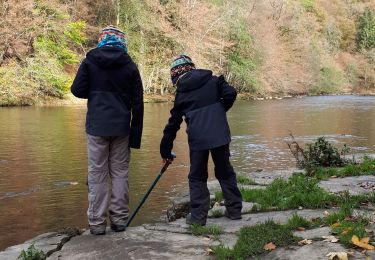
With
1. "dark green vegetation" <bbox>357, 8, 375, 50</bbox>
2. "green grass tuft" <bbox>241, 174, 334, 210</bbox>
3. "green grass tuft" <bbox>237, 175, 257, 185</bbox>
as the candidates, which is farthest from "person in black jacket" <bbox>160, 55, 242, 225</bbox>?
"dark green vegetation" <bbox>357, 8, 375, 50</bbox>

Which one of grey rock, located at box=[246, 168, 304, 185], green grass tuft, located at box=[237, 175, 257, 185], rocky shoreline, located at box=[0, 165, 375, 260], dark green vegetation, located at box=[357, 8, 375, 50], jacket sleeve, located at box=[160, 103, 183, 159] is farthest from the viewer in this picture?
dark green vegetation, located at box=[357, 8, 375, 50]

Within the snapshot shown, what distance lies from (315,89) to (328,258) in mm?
61533

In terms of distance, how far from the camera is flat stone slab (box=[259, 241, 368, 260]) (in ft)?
12.9

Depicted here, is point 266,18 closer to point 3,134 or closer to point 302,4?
point 302,4

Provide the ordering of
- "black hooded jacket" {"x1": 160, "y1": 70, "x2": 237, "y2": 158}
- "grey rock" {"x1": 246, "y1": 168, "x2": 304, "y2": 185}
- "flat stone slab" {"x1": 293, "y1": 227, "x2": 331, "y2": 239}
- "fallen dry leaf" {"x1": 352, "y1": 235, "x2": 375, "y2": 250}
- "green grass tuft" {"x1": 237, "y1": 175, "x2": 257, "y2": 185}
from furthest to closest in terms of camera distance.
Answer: "grey rock" {"x1": 246, "y1": 168, "x2": 304, "y2": 185} → "green grass tuft" {"x1": 237, "y1": 175, "x2": 257, "y2": 185} → "black hooded jacket" {"x1": 160, "y1": 70, "x2": 237, "y2": 158} → "flat stone slab" {"x1": 293, "y1": 227, "x2": 331, "y2": 239} → "fallen dry leaf" {"x1": 352, "y1": 235, "x2": 375, "y2": 250}

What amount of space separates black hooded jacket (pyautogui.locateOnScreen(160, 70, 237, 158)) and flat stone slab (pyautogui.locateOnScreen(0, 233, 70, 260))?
1635mm

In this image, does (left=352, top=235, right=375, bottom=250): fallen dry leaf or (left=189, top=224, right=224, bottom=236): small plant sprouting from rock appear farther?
(left=189, top=224, right=224, bottom=236): small plant sprouting from rock

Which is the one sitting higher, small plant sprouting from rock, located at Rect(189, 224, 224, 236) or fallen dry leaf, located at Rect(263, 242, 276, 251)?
fallen dry leaf, located at Rect(263, 242, 276, 251)

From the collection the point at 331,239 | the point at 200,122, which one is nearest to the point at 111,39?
the point at 200,122

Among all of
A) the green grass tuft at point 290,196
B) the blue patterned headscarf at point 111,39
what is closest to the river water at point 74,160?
the green grass tuft at point 290,196

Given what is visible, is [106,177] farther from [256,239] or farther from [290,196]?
[290,196]

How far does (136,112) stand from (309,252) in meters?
2.23

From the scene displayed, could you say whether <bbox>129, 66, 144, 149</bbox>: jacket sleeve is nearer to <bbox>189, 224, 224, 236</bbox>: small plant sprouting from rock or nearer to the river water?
<bbox>189, 224, 224, 236</bbox>: small plant sprouting from rock

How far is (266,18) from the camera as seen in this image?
58031mm
